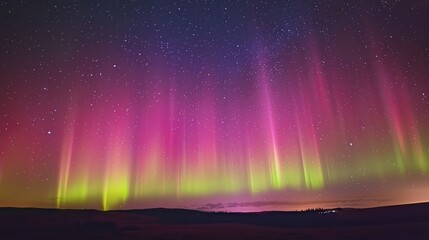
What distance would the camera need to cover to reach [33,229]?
114ft

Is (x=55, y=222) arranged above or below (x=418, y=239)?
above

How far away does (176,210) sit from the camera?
6694 centimetres

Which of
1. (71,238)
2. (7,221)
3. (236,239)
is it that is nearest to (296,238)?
(236,239)

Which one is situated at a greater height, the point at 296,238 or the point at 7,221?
the point at 7,221

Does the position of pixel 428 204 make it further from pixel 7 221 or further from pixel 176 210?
pixel 7 221

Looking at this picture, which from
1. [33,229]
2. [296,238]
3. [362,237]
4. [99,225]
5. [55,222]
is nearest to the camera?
[362,237]

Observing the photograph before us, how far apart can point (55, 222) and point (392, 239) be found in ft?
121

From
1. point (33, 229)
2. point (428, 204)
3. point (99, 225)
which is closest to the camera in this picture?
point (33, 229)

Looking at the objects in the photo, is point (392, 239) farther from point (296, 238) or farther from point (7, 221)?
point (7, 221)

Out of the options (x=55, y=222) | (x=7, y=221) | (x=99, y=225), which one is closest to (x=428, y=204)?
(x=99, y=225)

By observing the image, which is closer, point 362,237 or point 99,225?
point 362,237

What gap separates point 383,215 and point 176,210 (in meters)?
38.1

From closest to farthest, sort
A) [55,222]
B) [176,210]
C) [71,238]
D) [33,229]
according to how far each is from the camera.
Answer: [71,238]
[33,229]
[55,222]
[176,210]

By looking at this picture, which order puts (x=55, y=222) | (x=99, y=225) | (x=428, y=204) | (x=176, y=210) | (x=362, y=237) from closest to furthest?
(x=362, y=237) < (x=99, y=225) < (x=55, y=222) < (x=428, y=204) < (x=176, y=210)
